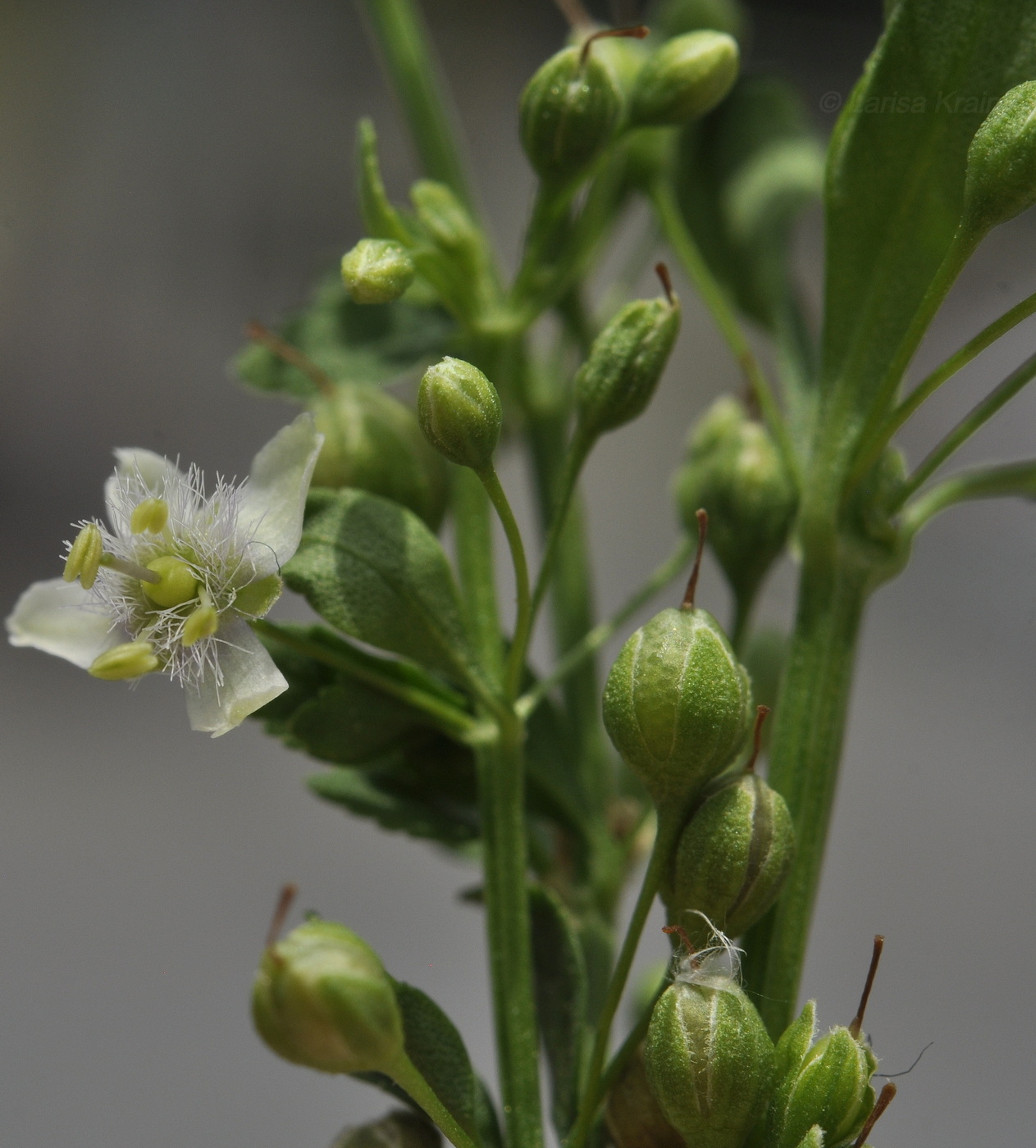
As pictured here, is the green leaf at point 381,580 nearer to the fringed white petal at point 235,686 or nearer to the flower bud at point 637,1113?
the fringed white petal at point 235,686

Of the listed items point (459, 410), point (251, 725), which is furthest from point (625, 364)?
point (251, 725)

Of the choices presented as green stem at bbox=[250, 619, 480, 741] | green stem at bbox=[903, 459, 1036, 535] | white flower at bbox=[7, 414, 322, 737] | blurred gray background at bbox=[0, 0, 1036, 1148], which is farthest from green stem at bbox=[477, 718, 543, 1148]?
blurred gray background at bbox=[0, 0, 1036, 1148]

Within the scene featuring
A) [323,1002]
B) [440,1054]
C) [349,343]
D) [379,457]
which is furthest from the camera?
[349,343]

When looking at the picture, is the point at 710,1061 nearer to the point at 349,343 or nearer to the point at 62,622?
the point at 62,622

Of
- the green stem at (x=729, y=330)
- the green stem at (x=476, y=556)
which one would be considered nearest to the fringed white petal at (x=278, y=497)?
the green stem at (x=476, y=556)

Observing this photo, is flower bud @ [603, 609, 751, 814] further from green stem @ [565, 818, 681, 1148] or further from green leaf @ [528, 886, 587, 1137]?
green leaf @ [528, 886, 587, 1137]

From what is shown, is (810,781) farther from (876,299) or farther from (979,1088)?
(979,1088)
